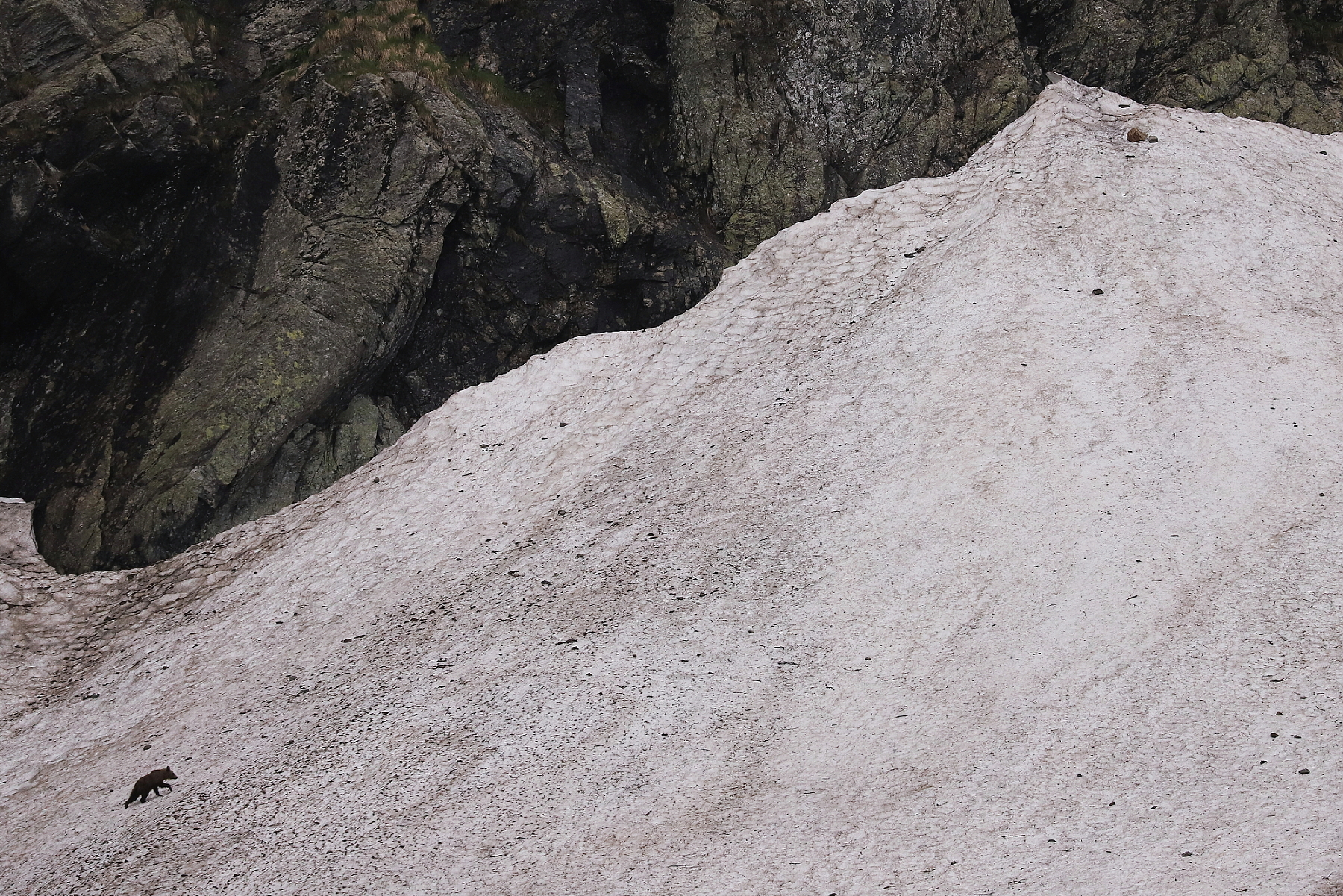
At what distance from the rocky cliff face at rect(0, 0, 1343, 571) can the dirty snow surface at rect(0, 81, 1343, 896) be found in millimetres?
2981

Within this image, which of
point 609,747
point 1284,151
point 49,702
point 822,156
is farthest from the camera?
point 822,156

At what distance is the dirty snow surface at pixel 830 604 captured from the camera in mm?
8023

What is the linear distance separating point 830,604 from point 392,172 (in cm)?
1248

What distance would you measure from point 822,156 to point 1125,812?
59.9 feet

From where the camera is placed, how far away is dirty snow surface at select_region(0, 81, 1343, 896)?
316 inches

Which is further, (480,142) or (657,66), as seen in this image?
(657,66)

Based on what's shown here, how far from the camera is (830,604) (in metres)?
10.1

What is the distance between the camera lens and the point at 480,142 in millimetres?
→ 19172

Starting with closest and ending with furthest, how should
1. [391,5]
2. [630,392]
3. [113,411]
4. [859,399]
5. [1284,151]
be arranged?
[859,399]
[630,392]
[1284,151]
[113,411]
[391,5]

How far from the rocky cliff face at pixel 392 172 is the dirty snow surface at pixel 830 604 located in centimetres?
298

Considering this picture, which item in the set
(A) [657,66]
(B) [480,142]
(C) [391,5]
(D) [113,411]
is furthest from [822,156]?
(D) [113,411]

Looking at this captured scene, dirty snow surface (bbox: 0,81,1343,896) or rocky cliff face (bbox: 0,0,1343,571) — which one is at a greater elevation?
rocky cliff face (bbox: 0,0,1343,571)

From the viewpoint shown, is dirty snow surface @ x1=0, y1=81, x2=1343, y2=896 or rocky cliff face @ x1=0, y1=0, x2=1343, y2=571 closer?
dirty snow surface @ x1=0, y1=81, x2=1343, y2=896

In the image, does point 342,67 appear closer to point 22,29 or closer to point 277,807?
point 22,29
